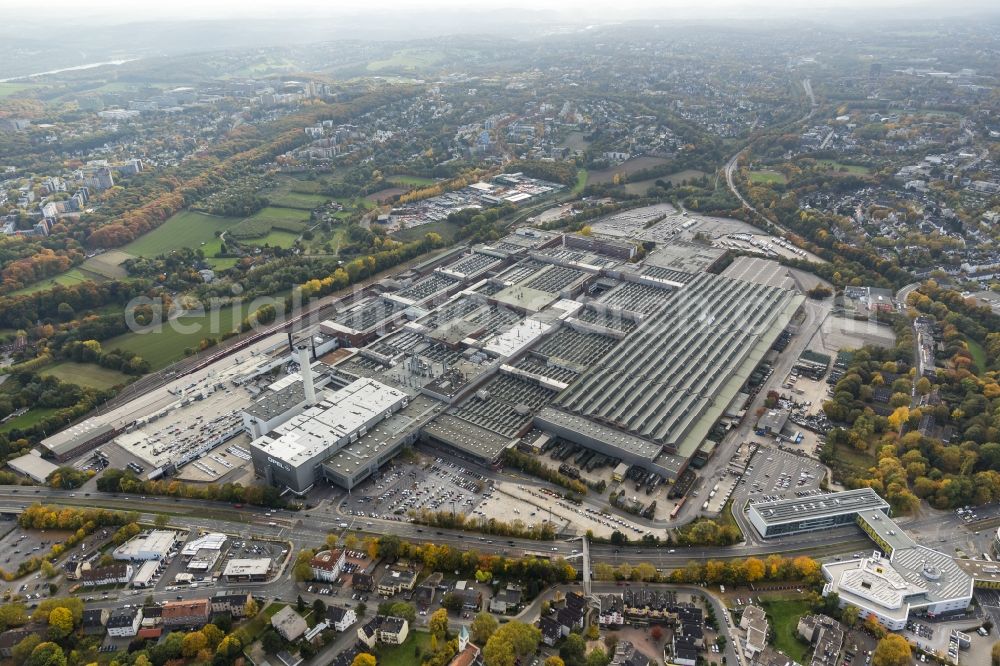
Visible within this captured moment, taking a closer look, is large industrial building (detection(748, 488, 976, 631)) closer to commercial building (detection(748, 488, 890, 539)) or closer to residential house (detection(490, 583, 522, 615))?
commercial building (detection(748, 488, 890, 539))

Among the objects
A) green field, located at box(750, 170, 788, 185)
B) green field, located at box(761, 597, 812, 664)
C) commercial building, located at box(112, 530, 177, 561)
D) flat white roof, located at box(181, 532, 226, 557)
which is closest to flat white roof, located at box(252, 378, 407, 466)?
flat white roof, located at box(181, 532, 226, 557)

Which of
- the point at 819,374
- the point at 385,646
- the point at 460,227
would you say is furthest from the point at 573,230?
the point at 385,646

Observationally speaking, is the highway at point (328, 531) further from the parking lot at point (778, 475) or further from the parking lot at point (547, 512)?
the parking lot at point (778, 475)

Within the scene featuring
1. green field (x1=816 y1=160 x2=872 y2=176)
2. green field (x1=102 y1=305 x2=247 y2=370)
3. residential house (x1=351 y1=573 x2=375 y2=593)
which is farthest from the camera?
green field (x1=816 y1=160 x2=872 y2=176)

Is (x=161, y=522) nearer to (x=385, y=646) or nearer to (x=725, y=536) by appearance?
(x=385, y=646)

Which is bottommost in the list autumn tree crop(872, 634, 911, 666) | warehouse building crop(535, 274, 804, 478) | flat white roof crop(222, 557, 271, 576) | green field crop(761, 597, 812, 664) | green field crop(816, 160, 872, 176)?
flat white roof crop(222, 557, 271, 576)

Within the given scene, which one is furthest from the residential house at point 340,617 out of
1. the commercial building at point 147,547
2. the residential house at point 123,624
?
the commercial building at point 147,547
